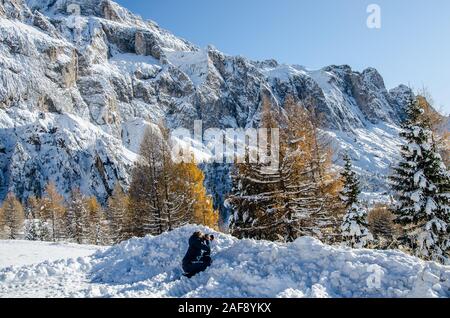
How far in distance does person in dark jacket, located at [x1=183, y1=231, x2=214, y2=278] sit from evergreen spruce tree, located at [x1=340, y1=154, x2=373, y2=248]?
1255 centimetres

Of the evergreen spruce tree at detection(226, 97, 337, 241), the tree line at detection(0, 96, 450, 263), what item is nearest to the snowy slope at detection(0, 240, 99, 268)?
the tree line at detection(0, 96, 450, 263)

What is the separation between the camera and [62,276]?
1384 centimetres

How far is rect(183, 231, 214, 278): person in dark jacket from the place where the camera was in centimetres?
1260

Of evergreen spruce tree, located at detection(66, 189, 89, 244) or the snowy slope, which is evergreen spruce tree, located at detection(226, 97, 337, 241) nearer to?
the snowy slope

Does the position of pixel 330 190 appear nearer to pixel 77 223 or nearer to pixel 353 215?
pixel 353 215

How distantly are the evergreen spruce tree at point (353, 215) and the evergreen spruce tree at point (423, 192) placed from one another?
2787mm

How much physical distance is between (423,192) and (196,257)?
44.6 feet

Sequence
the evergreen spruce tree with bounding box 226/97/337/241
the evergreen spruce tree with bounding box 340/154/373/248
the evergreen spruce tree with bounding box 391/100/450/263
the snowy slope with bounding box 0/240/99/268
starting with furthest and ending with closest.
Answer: the evergreen spruce tree with bounding box 340/154/373/248 → the evergreen spruce tree with bounding box 226/97/337/241 → the evergreen spruce tree with bounding box 391/100/450/263 → the snowy slope with bounding box 0/240/99/268

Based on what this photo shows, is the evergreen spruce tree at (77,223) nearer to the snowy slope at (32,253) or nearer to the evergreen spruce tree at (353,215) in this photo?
the snowy slope at (32,253)

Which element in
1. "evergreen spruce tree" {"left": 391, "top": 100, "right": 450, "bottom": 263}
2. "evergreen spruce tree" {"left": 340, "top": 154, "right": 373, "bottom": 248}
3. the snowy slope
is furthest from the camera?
"evergreen spruce tree" {"left": 340, "top": 154, "right": 373, "bottom": 248}

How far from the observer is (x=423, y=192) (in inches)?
803
